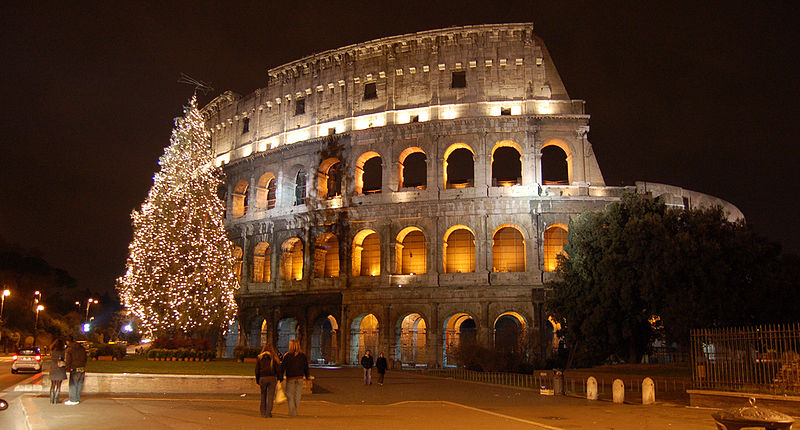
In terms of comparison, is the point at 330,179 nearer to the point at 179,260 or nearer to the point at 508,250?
the point at 508,250

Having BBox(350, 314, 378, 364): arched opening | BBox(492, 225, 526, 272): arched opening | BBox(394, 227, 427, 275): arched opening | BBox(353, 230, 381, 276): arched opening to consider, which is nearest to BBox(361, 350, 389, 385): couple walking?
BBox(350, 314, 378, 364): arched opening

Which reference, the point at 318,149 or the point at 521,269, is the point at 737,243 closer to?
the point at 521,269

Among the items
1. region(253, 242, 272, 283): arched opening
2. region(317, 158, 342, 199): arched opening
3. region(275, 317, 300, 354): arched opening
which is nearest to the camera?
region(317, 158, 342, 199): arched opening

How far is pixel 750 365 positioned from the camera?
14.0 meters

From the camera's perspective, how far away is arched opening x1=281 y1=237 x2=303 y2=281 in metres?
36.6

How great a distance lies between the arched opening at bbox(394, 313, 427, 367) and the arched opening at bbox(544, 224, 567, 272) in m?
7.17

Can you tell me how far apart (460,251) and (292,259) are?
33.4ft

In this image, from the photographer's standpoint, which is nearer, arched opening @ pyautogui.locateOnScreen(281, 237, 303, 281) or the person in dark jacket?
the person in dark jacket

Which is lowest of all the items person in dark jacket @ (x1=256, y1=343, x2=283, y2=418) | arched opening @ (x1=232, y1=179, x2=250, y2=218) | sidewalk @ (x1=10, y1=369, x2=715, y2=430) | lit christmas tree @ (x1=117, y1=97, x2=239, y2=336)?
sidewalk @ (x1=10, y1=369, x2=715, y2=430)

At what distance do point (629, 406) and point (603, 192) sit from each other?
1842cm

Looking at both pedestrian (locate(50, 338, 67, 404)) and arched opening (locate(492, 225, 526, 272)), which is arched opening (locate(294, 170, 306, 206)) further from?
pedestrian (locate(50, 338, 67, 404))

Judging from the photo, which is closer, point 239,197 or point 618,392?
point 618,392

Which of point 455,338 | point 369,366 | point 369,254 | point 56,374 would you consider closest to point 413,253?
point 369,254

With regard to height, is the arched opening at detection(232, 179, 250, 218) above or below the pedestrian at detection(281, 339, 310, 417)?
above
